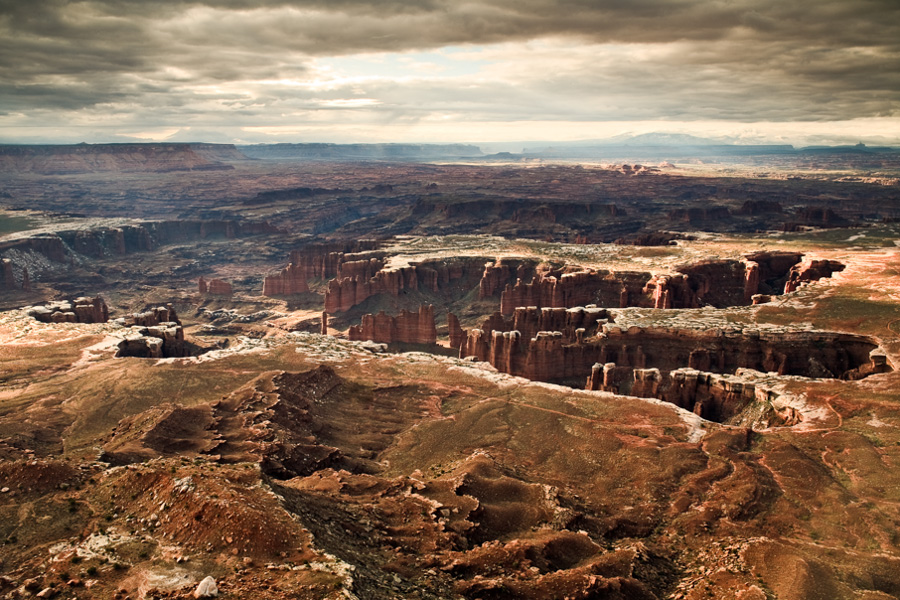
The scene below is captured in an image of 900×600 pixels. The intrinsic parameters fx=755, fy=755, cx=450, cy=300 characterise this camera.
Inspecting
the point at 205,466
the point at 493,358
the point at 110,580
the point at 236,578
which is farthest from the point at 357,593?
the point at 493,358

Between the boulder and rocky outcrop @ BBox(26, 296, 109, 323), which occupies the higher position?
the boulder

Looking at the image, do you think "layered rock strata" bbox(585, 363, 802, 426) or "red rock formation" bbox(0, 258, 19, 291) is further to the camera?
"red rock formation" bbox(0, 258, 19, 291)

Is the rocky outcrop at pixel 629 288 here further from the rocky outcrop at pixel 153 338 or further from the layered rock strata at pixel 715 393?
the rocky outcrop at pixel 153 338

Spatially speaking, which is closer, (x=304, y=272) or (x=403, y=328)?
(x=403, y=328)

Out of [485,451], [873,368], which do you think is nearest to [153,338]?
[485,451]

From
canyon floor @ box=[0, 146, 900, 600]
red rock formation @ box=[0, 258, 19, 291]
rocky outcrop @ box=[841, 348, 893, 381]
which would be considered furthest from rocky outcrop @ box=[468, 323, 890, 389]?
red rock formation @ box=[0, 258, 19, 291]

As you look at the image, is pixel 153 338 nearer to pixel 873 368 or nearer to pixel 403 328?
pixel 403 328

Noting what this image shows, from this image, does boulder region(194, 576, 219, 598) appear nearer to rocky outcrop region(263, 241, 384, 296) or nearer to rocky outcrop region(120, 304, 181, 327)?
rocky outcrop region(120, 304, 181, 327)
